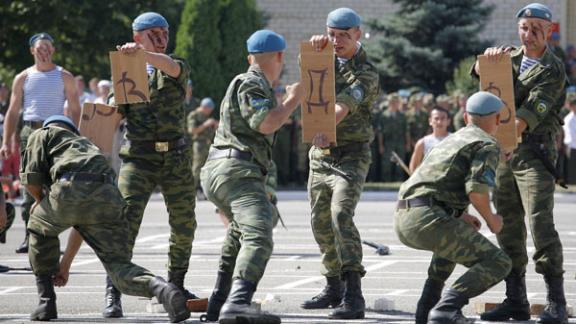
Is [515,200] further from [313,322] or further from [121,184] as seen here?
[121,184]

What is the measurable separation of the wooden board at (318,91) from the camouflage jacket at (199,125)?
47.1 ft

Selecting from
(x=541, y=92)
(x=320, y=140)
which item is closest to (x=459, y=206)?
(x=320, y=140)

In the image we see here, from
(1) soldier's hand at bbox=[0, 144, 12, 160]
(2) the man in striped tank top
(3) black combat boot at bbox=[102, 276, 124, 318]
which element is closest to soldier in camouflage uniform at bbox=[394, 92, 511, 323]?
(3) black combat boot at bbox=[102, 276, 124, 318]

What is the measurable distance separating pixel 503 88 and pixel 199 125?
48.7ft

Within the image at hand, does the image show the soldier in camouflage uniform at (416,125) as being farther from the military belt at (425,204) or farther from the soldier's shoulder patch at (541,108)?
the military belt at (425,204)

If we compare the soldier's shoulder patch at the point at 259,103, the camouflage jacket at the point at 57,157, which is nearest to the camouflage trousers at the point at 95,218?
the camouflage jacket at the point at 57,157

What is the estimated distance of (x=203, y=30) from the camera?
1277 inches

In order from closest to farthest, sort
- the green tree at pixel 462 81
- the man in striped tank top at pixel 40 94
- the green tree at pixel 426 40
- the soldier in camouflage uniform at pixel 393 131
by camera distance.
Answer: the man in striped tank top at pixel 40 94 < the soldier in camouflage uniform at pixel 393 131 < the green tree at pixel 462 81 < the green tree at pixel 426 40

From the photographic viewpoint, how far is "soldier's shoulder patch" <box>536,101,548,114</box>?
33.7 ft

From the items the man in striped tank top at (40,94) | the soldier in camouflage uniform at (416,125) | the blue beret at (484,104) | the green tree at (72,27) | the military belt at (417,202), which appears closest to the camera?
the military belt at (417,202)

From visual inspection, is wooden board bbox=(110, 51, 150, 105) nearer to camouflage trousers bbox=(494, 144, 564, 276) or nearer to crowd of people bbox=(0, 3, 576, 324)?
crowd of people bbox=(0, 3, 576, 324)

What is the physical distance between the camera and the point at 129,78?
405 inches

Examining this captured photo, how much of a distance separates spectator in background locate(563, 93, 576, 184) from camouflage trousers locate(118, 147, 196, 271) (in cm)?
1646

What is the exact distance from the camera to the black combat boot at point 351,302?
10383mm
